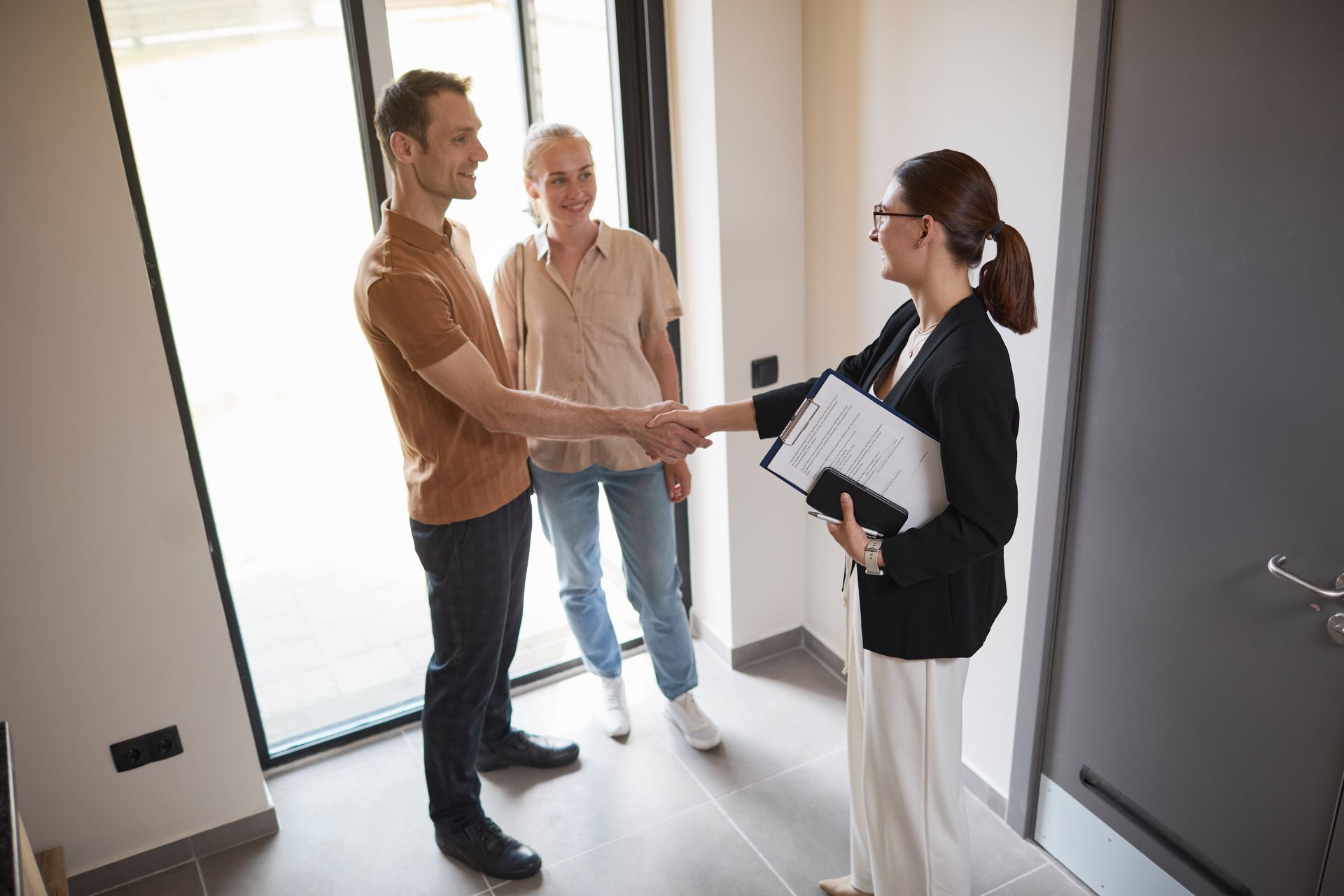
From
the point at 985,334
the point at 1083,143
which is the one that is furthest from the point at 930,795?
the point at 1083,143

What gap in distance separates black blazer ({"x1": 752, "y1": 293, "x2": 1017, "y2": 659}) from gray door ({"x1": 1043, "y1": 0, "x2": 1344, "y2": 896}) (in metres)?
0.32

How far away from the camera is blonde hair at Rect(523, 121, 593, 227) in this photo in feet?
6.80

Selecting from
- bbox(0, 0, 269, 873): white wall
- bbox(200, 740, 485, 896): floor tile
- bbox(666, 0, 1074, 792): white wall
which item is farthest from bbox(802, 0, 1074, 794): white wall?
bbox(0, 0, 269, 873): white wall

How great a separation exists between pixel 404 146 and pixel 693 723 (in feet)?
5.34

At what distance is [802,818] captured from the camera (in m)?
2.22

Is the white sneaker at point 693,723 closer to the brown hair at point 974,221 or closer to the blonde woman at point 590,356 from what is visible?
the blonde woman at point 590,356

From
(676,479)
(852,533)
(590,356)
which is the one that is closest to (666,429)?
(590,356)

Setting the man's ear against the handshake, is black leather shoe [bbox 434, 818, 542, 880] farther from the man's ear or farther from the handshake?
the man's ear

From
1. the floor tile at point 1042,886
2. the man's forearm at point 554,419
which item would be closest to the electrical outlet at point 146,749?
the man's forearm at point 554,419

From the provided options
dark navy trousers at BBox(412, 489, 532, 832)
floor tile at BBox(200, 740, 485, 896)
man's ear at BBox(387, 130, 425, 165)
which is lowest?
floor tile at BBox(200, 740, 485, 896)

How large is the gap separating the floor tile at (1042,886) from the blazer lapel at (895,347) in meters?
1.17

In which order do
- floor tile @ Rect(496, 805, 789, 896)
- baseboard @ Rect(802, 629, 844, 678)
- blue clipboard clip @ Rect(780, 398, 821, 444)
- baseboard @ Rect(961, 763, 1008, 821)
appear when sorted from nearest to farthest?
blue clipboard clip @ Rect(780, 398, 821, 444)
floor tile @ Rect(496, 805, 789, 896)
baseboard @ Rect(961, 763, 1008, 821)
baseboard @ Rect(802, 629, 844, 678)

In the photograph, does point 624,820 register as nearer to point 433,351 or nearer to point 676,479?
point 676,479

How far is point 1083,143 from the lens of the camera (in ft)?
5.25
